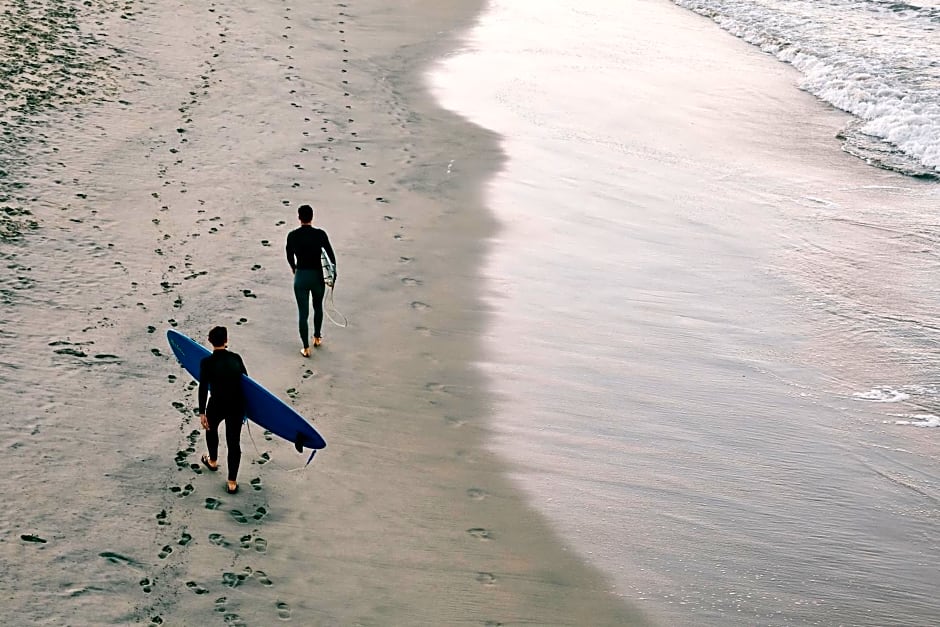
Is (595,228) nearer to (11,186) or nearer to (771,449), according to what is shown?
(771,449)

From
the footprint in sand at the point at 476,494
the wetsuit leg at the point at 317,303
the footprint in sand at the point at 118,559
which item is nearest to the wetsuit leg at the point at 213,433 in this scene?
the footprint in sand at the point at 118,559

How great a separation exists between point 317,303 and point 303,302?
264mm

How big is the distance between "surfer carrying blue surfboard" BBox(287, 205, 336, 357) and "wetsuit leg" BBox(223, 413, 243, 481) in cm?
244

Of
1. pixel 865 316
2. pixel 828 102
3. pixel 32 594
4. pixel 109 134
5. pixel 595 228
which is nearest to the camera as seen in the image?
pixel 32 594

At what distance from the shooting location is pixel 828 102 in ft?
75.9

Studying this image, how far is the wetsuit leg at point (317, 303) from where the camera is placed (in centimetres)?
1114

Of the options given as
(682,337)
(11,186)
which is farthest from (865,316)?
(11,186)

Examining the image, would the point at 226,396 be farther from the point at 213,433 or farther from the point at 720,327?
the point at 720,327

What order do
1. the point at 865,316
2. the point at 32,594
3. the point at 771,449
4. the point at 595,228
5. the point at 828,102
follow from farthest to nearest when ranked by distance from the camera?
Result: the point at 828,102
the point at 595,228
the point at 865,316
the point at 771,449
the point at 32,594

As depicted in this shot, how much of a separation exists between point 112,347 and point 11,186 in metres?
4.56

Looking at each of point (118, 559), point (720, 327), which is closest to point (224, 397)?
point (118, 559)

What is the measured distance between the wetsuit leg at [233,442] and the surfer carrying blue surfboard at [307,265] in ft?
8.00

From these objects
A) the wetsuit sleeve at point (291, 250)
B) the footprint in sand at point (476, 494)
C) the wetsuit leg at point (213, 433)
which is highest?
the wetsuit sleeve at point (291, 250)

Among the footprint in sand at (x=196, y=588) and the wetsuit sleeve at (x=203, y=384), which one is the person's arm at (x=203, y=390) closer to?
the wetsuit sleeve at (x=203, y=384)
